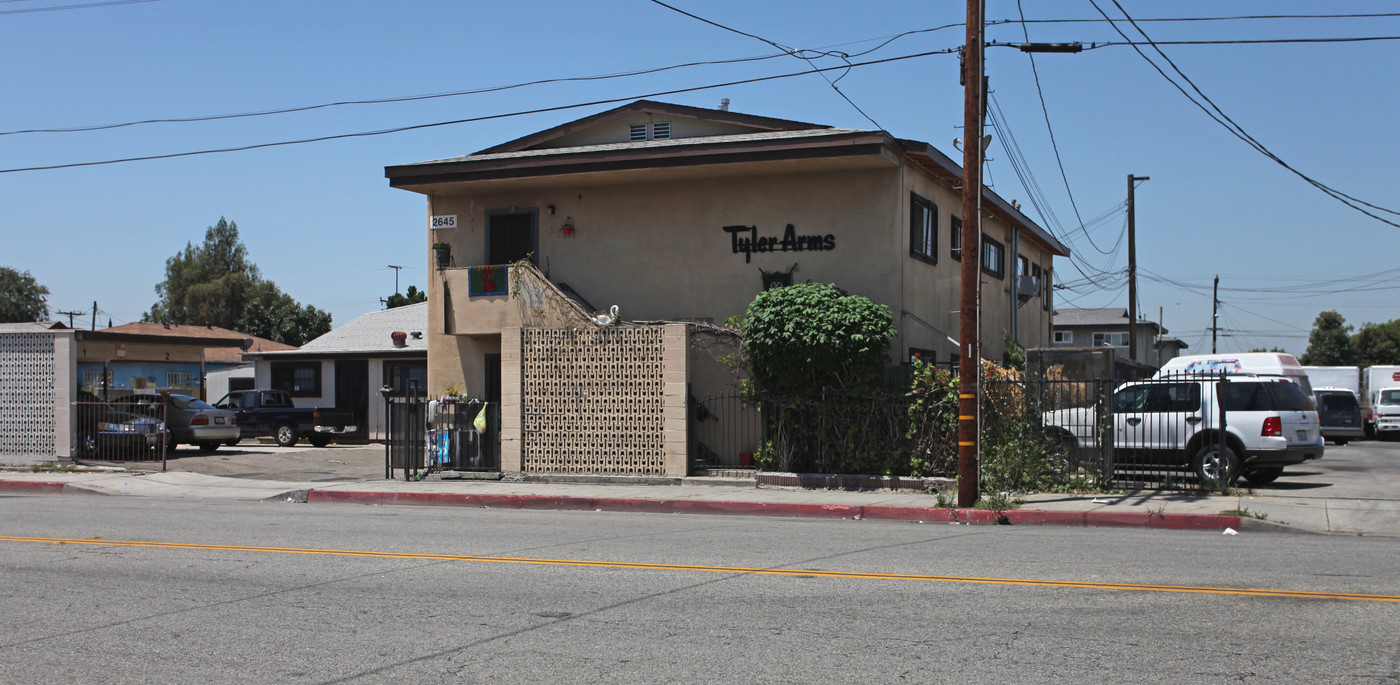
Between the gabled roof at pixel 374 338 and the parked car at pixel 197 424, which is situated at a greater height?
the gabled roof at pixel 374 338

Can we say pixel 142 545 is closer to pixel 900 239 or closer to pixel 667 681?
pixel 667 681

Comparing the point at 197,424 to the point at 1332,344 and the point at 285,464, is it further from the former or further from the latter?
the point at 1332,344

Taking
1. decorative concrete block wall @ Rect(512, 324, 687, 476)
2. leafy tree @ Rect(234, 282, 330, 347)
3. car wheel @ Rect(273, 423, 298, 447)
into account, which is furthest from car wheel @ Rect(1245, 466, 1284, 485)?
leafy tree @ Rect(234, 282, 330, 347)

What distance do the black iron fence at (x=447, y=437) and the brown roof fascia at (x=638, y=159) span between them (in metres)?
4.49

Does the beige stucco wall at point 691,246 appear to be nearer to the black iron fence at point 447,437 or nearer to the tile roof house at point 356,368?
the black iron fence at point 447,437

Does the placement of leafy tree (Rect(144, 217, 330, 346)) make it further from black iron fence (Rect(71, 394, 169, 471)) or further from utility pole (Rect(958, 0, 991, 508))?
utility pole (Rect(958, 0, 991, 508))

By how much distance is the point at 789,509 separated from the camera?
1498cm

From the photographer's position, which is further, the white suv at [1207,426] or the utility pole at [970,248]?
the white suv at [1207,426]

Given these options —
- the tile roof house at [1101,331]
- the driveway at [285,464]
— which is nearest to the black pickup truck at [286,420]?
the driveway at [285,464]

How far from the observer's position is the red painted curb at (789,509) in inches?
520

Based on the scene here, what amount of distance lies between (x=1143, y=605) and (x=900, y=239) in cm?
1202

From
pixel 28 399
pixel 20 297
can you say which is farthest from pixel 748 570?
pixel 20 297

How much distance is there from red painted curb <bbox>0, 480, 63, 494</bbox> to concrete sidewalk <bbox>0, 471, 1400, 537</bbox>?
0.02m

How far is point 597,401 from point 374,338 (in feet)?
56.8
